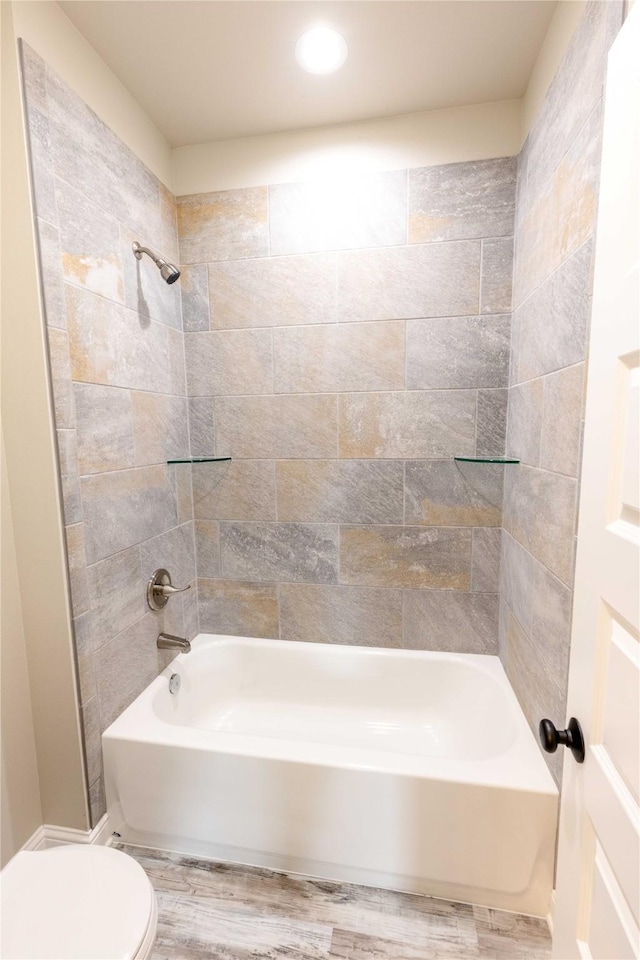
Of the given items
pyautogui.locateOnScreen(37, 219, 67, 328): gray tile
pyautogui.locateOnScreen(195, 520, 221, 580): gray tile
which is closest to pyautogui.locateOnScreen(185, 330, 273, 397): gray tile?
pyautogui.locateOnScreen(195, 520, 221, 580): gray tile

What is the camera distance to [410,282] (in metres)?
1.74

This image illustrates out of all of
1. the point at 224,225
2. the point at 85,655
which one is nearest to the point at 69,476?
the point at 85,655

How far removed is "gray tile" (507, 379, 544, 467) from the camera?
137 centimetres

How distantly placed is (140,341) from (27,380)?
1.74ft

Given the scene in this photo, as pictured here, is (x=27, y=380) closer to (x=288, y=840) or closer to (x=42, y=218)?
(x=42, y=218)

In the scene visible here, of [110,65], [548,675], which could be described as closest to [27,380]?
[110,65]

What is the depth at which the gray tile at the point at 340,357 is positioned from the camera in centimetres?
179

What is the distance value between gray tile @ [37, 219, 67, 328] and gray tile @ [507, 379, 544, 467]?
1.50 m

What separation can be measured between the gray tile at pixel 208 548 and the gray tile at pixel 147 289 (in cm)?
95

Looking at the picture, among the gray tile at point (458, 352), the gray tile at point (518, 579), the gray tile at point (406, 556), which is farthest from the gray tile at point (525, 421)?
the gray tile at point (406, 556)

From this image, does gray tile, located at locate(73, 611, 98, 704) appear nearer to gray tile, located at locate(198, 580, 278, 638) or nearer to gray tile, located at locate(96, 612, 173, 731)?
gray tile, located at locate(96, 612, 173, 731)

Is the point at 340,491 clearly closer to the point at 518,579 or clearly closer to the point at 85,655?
the point at 518,579

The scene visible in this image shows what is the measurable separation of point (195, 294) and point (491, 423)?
1.45 meters

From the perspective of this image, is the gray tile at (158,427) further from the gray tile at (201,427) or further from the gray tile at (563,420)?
the gray tile at (563,420)
